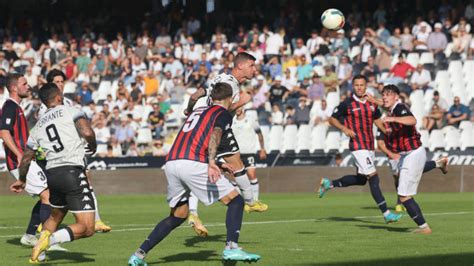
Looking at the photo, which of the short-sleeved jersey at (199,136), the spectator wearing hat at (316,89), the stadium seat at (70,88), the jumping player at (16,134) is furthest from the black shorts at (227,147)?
the stadium seat at (70,88)

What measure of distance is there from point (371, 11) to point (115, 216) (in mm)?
17696

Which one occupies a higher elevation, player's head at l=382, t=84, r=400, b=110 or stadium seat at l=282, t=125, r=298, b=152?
player's head at l=382, t=84, r=400, b=110

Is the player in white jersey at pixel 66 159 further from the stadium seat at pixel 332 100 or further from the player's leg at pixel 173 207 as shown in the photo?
the stadium seat at pixel 332 100

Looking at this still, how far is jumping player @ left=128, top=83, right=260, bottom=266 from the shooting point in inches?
440

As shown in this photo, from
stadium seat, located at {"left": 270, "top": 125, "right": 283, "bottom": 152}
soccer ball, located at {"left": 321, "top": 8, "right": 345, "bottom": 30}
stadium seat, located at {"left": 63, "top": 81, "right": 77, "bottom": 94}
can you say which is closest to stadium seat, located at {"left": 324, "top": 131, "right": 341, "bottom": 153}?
stadium seat, located at {"left": 270, "top": 125, "right": 283, "bottom": 152}

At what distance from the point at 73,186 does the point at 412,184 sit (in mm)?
6234

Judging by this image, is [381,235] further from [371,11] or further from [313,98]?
[371,11]

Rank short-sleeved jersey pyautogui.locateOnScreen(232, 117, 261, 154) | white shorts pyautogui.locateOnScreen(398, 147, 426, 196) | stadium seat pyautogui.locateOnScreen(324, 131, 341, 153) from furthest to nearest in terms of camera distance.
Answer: stadium seat pyautogui.locateOnScreen(324, 131, 341, 153) → short-sleeved jersey pyautogui.locateOnScreen(232, 117, 261, 154) → white shorts pyautogui.locateOnScreen(398, 147, 426, 196)

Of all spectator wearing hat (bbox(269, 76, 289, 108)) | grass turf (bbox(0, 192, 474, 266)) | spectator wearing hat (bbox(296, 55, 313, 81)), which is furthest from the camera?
spectator wearing hat (bbox(296, 55, 313, 81))

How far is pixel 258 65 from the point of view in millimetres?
34000

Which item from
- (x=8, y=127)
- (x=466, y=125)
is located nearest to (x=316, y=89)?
(x=466, y=125)

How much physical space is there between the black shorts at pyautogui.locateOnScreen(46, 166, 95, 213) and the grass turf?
0.97 m

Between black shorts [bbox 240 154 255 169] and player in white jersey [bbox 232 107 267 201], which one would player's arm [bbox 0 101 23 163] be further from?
player in white jersey [bbox 232 107 267 201]

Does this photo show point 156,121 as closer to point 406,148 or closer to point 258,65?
point 258,65
